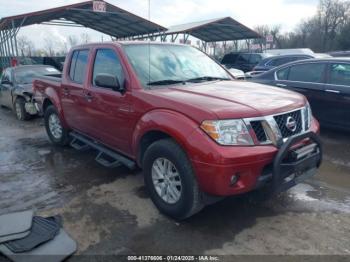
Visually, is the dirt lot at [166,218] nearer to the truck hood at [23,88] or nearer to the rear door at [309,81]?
the rear door at [309,81]

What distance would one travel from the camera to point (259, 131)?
10.3 ft

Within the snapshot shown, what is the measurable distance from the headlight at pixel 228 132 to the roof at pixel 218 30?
23.0 metres

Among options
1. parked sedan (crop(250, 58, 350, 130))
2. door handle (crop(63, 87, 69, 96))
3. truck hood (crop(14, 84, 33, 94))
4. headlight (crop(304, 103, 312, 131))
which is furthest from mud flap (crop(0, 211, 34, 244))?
truck hood (crop(14, 84, 33, 94))

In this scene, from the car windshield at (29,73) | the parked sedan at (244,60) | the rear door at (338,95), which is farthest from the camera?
the parked sedan at (244,60)

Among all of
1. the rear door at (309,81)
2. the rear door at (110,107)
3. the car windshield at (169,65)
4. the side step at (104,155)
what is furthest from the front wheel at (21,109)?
the rear door at (309,81)

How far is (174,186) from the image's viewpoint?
350 centimetres

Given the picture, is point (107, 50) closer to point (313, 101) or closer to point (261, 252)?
point (261, 252)

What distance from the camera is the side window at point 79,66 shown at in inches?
202

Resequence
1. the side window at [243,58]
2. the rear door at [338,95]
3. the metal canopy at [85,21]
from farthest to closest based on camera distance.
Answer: the metal canopy at [85,21], the side window at [243,58], the rear door at [338,95]

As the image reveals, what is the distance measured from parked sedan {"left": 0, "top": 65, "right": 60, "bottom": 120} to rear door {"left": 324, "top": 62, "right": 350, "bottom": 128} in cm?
708

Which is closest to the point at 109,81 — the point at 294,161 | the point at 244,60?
the point at 294,161

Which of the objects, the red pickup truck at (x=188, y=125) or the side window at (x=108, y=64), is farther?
the side window at (x=108, y=64)

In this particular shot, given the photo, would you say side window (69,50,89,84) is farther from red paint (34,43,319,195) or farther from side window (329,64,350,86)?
side window (329,64,350,86)

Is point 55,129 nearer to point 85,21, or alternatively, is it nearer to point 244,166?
point 244,166
